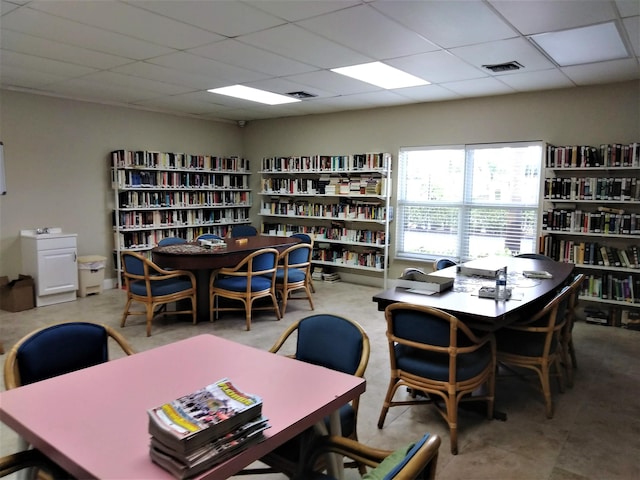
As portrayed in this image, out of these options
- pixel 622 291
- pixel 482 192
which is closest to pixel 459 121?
pixel 482 192

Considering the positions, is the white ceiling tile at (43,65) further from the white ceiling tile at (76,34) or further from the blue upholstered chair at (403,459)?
the blue upholstered chair at (403,459)

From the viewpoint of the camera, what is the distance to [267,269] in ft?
16.9

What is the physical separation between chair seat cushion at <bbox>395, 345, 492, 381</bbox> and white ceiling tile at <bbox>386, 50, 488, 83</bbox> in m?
2.77

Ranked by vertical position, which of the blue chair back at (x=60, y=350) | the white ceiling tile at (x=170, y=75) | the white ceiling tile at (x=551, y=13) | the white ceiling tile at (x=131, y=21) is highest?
the white ceiling tile at (x=170, y=75)

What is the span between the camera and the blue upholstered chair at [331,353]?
1859mm

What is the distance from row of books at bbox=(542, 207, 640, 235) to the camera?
504 centimetres

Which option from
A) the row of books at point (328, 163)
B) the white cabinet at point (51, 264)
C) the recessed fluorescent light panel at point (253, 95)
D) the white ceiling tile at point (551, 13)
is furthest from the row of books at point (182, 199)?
the white ceiling tile at point (551, 13)

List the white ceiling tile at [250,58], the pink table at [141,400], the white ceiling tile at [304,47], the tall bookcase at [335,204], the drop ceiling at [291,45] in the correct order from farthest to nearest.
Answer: the tall bookcase at [335,204]
the white ceiling tile at [250,58]
the white ceiling tile at [304,47]
the drop ceiling at [291,45]
the pink table at [141,400]

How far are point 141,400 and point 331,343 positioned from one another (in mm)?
934

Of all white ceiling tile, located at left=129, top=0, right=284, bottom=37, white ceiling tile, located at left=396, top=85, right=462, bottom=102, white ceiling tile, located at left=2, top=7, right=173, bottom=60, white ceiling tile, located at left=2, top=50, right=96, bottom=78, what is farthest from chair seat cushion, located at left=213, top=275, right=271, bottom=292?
white ceiling tile, located at left=396, top=85, right=462, bottom=102

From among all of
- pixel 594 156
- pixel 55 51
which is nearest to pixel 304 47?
pixel 55 51

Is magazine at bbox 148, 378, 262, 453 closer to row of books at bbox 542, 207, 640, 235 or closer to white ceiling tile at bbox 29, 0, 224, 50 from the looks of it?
white ceiling tile at bbox 29, 0, 224, 50

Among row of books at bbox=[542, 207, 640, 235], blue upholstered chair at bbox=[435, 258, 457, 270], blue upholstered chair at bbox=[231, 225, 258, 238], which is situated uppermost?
row of books at bbox=[542, 207, 640, 235]

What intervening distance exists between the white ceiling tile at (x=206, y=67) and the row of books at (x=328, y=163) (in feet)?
7.57
